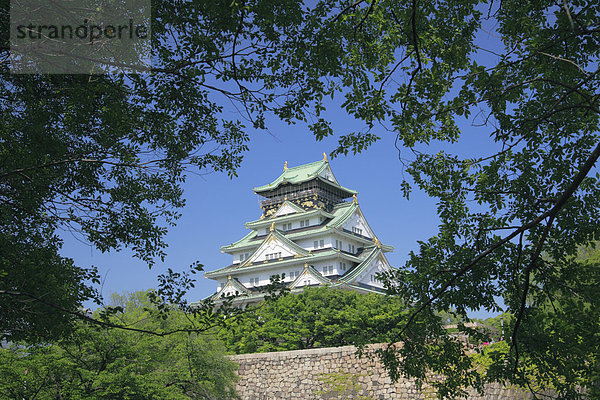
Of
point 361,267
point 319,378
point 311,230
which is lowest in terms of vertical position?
point 319,378

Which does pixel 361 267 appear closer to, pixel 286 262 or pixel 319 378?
pixel 286 262

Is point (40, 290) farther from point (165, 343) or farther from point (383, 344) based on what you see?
point (383, 344)

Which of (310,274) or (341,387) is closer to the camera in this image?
(341,387)

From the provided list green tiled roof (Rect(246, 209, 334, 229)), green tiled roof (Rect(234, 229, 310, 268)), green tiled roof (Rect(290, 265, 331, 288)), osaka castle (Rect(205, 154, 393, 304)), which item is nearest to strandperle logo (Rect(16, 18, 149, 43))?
osaka castle (Rect(205, 154, 393, 304))

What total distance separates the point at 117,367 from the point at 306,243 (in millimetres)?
21017

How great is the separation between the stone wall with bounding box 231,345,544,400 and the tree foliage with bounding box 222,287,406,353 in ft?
12.8

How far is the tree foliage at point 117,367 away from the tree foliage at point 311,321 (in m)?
6.65

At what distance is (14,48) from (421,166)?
447 centimetres

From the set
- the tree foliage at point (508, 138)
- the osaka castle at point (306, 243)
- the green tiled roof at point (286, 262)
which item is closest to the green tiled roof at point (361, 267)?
the osaka castle at point (306, 243)

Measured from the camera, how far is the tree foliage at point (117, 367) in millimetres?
10797

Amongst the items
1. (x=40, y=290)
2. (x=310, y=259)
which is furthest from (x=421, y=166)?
(x=310, y=259)

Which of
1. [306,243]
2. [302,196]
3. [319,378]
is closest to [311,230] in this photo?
[306,243]

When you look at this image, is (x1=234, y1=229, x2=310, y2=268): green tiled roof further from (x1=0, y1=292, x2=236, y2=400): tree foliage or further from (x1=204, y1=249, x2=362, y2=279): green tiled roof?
(x1=0, y1=292, x2=236, y2=400): tree foliage

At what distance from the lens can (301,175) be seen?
3550 cm
